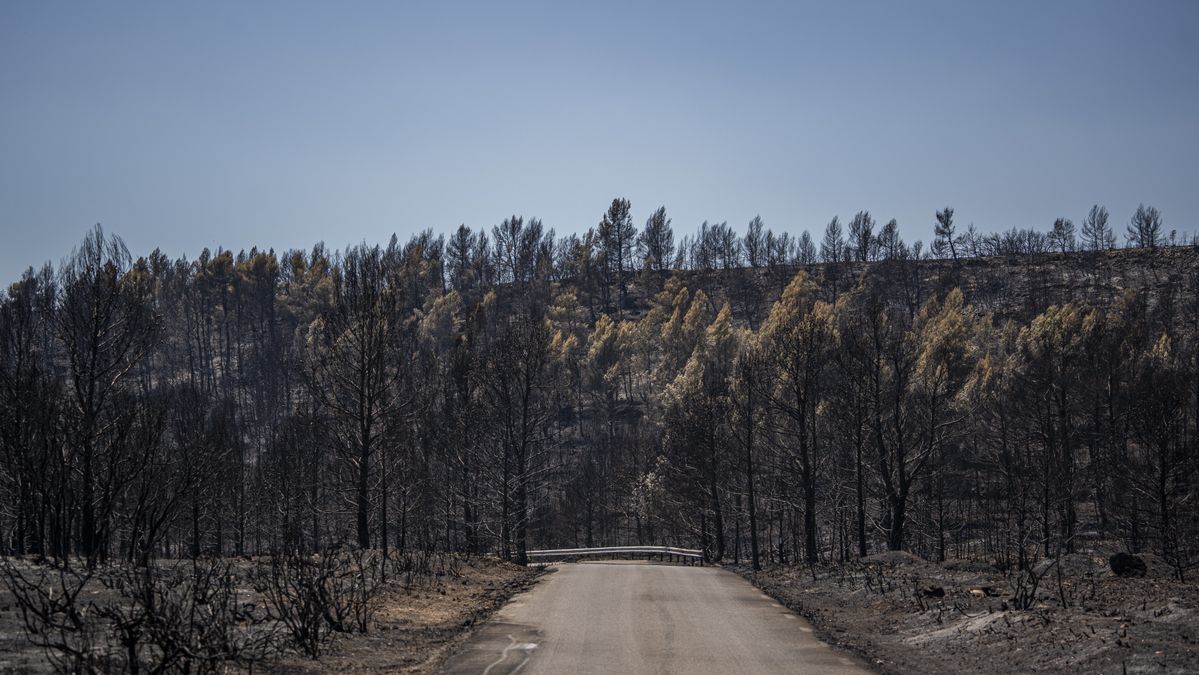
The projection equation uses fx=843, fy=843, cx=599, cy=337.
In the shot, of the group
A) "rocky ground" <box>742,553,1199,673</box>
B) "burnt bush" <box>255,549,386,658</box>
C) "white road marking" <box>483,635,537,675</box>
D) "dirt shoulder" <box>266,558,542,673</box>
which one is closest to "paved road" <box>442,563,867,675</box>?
"white road marking" <box>483,635,537,675</box>

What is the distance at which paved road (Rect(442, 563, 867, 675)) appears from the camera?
11930 mm

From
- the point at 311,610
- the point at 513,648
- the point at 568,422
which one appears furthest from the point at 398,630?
the point at 568,422

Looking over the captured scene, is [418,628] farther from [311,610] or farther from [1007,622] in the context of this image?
[1007,622]

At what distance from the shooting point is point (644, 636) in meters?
14.4

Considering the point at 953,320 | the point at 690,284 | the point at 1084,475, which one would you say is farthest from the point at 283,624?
the point at 690,284

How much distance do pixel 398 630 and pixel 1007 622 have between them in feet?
32.8

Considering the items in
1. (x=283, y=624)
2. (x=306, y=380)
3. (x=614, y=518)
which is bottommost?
(x=614, y=518)

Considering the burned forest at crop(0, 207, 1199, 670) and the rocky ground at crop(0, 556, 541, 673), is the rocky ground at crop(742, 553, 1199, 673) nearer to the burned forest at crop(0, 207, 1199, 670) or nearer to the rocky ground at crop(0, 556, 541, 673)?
the burned forest at crop(0, 207, 1199, 670)

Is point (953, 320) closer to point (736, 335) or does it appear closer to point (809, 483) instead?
point (736, 335)

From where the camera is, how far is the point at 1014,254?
526 ft

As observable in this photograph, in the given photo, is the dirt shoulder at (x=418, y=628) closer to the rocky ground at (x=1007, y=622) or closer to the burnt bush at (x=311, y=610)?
the burnt bush at (x=311, y=610)

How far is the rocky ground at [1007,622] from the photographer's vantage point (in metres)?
10.8

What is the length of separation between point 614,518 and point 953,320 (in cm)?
5606

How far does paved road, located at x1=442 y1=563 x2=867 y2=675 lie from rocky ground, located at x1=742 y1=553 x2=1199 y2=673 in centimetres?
101
